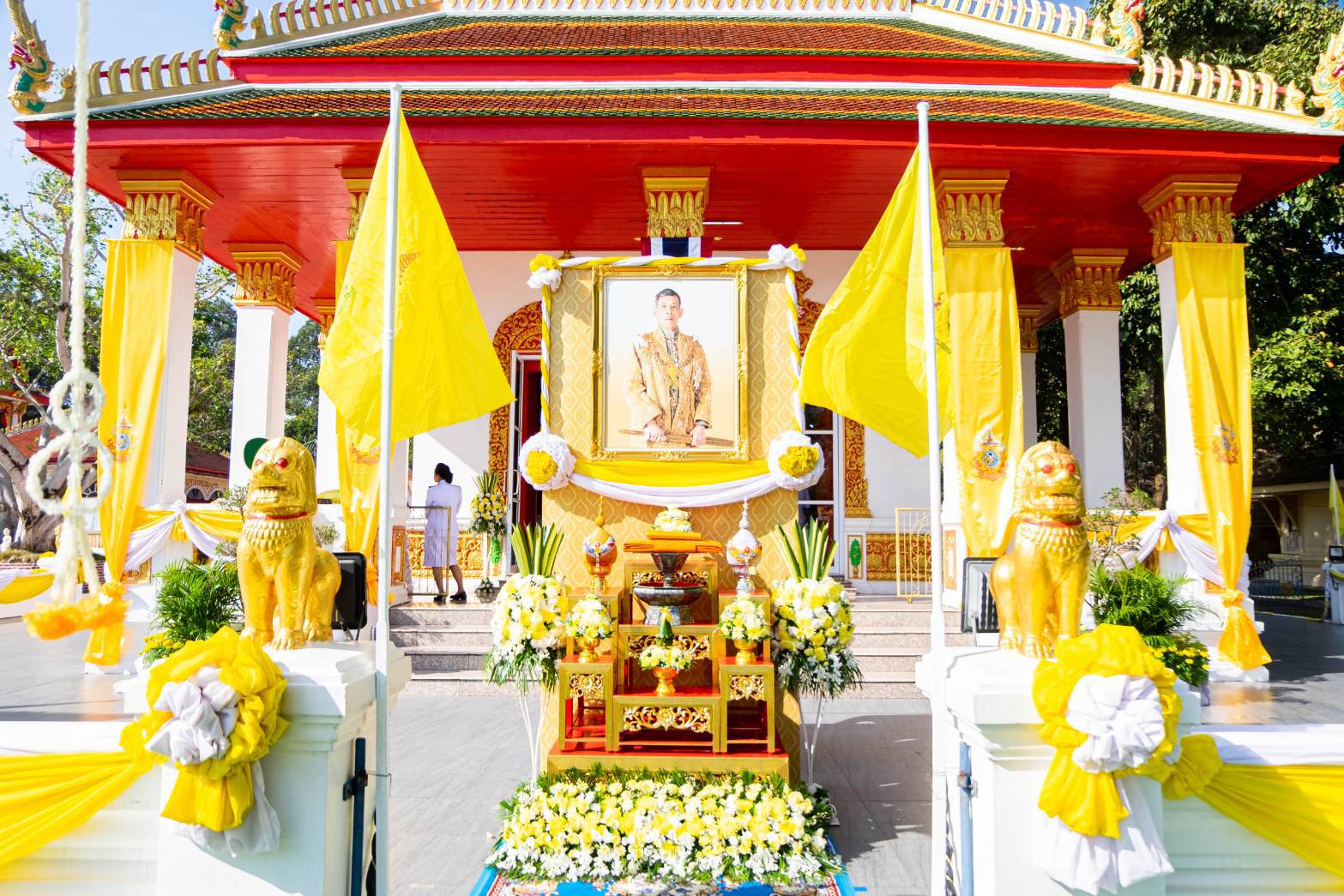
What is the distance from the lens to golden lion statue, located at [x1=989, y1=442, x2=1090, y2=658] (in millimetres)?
2281

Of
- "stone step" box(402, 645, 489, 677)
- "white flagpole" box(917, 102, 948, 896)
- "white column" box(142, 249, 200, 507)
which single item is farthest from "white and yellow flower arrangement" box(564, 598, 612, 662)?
"white column" box(142, 249, 200, 507)

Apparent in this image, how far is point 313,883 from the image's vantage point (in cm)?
195

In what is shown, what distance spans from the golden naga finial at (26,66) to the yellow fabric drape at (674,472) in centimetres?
630

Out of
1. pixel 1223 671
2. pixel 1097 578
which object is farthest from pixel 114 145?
pixel 1223 671

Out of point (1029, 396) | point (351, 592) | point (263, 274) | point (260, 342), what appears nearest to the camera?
point (351, 592)

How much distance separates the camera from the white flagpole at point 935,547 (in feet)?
7.45

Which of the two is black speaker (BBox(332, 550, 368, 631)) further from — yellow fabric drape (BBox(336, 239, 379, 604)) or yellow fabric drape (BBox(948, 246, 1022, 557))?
yellow fabric drape (BBox(948, 246, 1022, 557))

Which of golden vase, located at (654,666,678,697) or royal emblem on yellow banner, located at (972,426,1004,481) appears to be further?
royal emblem on yellow banner, located at (972,426,1004,481)

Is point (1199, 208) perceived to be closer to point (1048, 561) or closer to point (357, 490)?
point (1048, 561)

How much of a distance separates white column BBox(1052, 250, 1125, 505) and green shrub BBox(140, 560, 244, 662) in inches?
339

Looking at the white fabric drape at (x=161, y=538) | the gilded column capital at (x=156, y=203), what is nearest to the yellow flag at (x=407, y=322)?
the white fabric drape at (x=161, y=538)

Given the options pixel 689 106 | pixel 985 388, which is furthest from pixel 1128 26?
pixel 689 106

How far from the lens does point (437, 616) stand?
7.45 metres

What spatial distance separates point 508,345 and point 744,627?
Answer: 7.10 m
